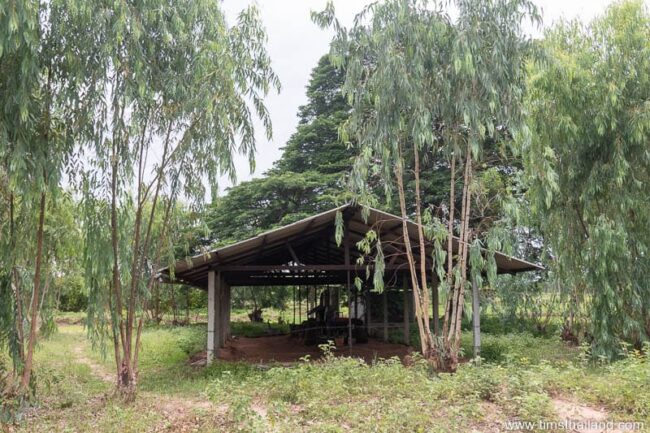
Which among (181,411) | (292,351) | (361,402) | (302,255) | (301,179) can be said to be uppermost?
(301,179)

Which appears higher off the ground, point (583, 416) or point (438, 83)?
point (438, 83)

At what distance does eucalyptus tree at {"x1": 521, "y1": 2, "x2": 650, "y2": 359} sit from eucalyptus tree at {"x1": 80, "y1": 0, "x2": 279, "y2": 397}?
197 inches

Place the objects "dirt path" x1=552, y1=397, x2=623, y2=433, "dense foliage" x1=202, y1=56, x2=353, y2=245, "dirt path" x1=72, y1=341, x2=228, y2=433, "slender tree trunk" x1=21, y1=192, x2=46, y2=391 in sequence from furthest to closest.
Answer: "dense foliage" x1=202, y1=56, x2=353, y2=245
"slender tree trunk" x1=21, y1=192, x2=46, y2=391
"dirt path" x1=72, y1=341, x2=228, y2=433
"dirt path" x1=552, y1=397, x2=623, y2=433

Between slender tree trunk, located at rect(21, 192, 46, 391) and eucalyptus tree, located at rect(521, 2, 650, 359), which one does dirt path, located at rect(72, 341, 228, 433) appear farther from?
eucalyptus tree, located at rect(521, 2, 650, 359)

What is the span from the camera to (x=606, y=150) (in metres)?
9.46

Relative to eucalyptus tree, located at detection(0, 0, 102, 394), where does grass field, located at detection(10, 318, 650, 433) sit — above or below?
below

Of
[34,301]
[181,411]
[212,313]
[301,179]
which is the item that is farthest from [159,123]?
[301,179]

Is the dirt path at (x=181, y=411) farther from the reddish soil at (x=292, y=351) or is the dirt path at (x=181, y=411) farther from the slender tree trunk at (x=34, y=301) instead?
the reddish soil at (x=292, y=351)

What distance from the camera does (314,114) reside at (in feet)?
75.9

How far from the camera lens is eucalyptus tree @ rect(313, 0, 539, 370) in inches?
269

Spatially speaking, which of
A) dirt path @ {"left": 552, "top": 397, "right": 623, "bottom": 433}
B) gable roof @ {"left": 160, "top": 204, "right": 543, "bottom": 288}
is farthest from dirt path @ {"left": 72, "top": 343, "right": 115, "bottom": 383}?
dirt path @ {"left": 552, "top": 397, "right": 623, "bottom": 433}

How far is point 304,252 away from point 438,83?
8.88 meters

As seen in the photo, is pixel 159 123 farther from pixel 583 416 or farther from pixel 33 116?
pixel 583 416

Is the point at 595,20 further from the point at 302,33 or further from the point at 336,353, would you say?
the point at 336,353
